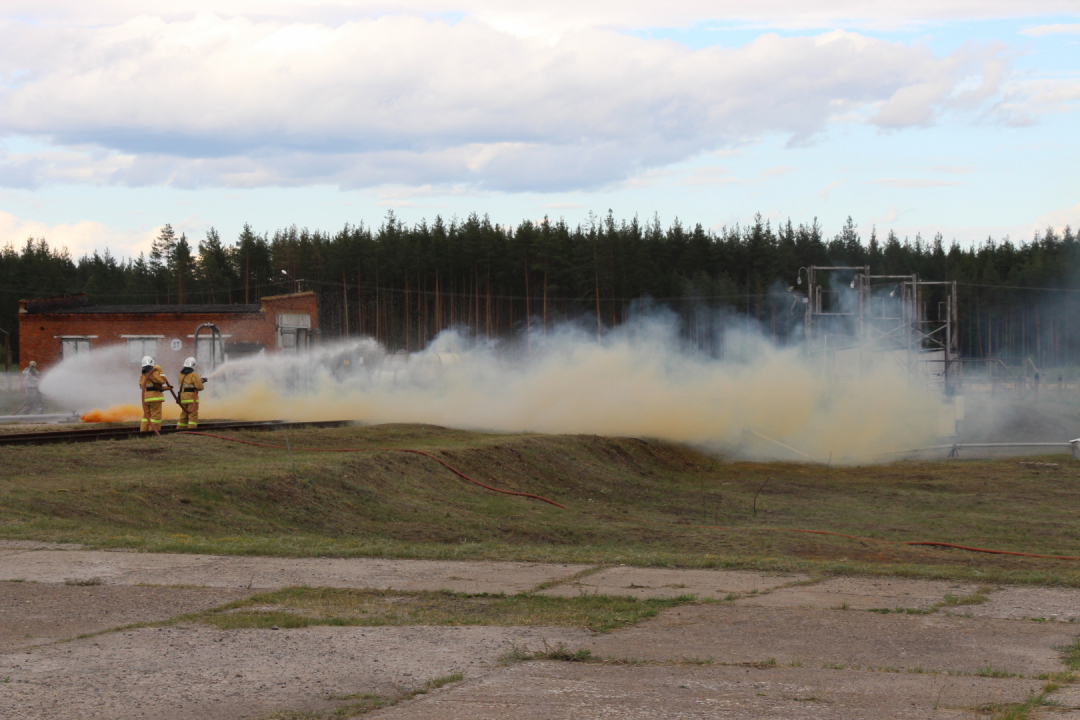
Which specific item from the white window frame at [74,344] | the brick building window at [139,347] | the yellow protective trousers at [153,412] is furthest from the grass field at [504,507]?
the white window frame at [74,344]

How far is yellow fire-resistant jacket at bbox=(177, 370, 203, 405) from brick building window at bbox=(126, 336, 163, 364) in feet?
95.4

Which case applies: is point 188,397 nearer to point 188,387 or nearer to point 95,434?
point 188,387

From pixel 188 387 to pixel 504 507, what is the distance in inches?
461

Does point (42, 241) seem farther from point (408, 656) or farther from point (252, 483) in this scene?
point (408, 656)

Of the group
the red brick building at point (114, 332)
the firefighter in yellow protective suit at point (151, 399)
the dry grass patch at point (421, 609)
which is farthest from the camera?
the red brick building at point (114, 332)

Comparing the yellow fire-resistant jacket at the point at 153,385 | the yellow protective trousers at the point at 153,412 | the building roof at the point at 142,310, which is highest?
the building roof at the point at 142,310

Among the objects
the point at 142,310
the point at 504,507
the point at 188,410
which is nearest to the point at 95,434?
the point at 188,410

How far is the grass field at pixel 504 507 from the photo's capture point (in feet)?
39.2

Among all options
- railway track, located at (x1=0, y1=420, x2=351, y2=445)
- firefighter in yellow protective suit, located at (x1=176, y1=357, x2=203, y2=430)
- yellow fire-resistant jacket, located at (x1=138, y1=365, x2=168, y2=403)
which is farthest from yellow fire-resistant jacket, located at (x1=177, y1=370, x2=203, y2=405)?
yellow fire-resistant jacket, located at (x1=138, y1=365, x2=168, y2=403)

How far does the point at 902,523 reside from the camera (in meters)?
17.9

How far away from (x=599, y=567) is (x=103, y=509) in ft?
23.6

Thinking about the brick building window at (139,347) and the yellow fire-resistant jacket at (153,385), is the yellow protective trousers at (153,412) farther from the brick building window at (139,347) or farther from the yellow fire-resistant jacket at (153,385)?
the brick building window at (139,347)

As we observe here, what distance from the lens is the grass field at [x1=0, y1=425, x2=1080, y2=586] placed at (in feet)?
39.2

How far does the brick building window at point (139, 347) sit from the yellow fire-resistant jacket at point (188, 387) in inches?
1144
